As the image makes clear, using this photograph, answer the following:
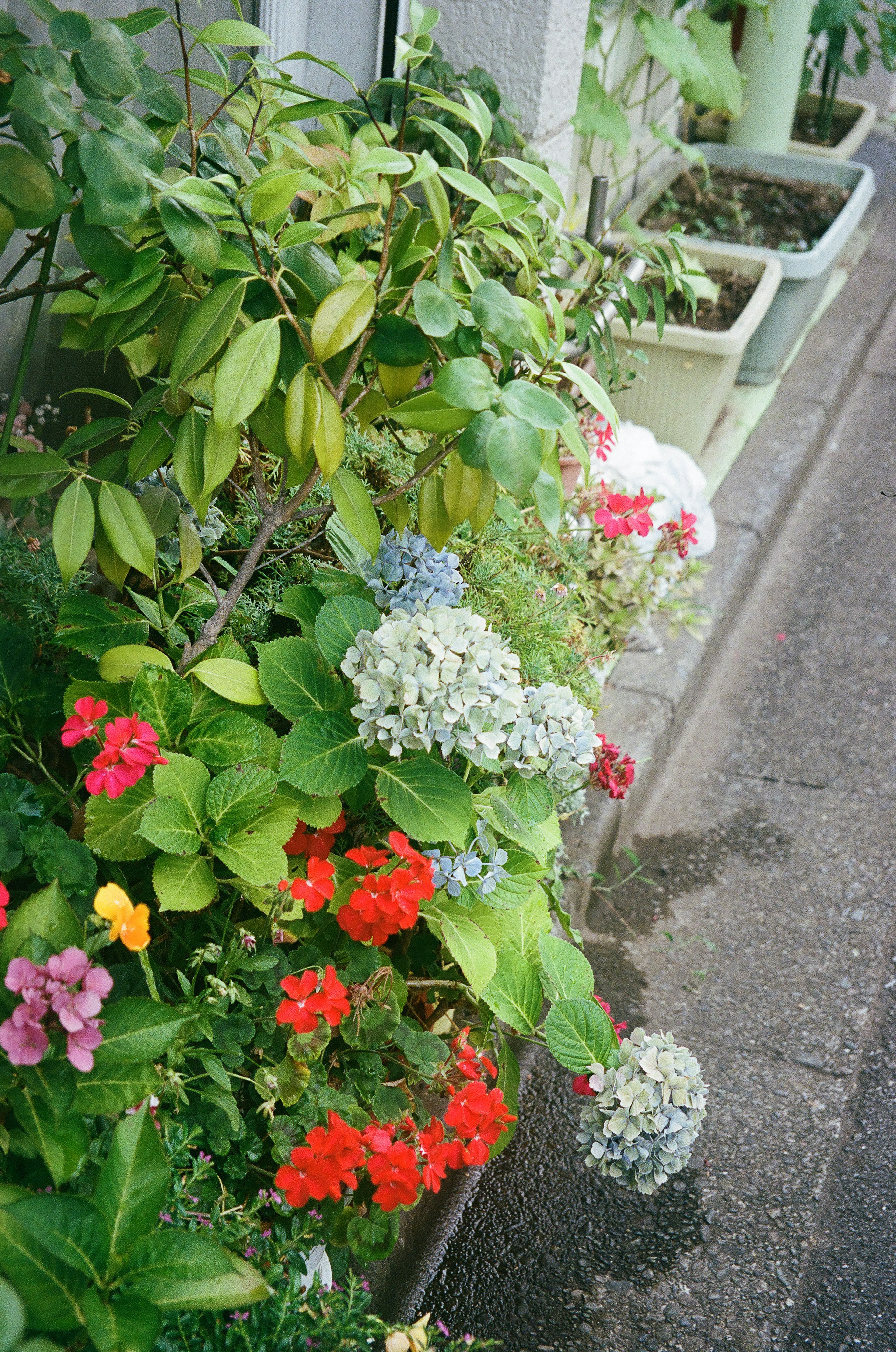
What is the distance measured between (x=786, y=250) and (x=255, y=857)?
351 centimetres

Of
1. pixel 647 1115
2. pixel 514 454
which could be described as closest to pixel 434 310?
pixel 514 454

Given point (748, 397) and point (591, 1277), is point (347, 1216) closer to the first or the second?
point (591, 1277)

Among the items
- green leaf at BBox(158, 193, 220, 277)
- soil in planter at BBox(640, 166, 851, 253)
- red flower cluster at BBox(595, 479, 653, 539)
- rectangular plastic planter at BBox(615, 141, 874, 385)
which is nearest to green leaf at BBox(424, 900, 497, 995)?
green leaf at BBox(158, 193, 220, 277)

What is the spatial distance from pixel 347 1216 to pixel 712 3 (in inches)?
184

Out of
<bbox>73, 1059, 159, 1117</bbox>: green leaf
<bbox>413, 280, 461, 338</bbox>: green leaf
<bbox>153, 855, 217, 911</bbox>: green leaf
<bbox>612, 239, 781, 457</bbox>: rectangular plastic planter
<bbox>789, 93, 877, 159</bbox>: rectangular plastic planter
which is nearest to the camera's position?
<bbox>73, 1059, 159, 1117</bbox>: green leaf

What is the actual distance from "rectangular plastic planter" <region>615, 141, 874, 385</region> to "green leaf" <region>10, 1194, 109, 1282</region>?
128 inches

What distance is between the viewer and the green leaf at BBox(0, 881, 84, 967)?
3.77 feet

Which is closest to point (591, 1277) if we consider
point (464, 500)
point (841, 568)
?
point (464, 500)

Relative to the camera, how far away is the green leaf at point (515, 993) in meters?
1.60

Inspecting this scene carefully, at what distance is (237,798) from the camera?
1419 millimetres

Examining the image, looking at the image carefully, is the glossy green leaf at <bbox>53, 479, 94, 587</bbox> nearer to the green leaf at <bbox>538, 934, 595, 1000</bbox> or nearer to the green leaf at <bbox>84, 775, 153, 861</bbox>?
the green leaf at <bbox>84, 775, 153, 861</bbox>

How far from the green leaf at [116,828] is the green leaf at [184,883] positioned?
0.11 ft

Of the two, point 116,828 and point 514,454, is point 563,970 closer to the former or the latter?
point 116,828

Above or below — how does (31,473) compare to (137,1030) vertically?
above
